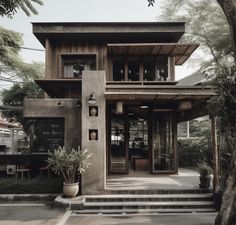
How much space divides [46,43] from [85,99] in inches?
206

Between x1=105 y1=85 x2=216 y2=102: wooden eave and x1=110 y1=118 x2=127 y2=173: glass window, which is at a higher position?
x1=105 y1=85 x2=216 y2=102: wooden eave

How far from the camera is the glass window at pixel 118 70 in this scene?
1388cm

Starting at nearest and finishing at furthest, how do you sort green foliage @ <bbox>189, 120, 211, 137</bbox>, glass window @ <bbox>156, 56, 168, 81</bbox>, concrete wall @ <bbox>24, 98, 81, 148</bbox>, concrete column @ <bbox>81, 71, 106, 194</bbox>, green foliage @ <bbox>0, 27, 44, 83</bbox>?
concrete column @ <bbox>81, 71, 106, 194</bbox> < concrete wall @ <bbox>24, 98, 81, 148</bbox> < glass window @ <bbox>156, 56, 168, 81</bbox> < green foliage @ <bbox>0, 27, 44, 83</bbox> < green foliage @ <bbox>189, 120, 211, 137</bbox>

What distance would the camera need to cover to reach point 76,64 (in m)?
14.2

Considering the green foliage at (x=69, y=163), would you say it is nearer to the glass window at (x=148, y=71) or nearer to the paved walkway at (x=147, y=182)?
the paved walkway at (x=147, y=182)

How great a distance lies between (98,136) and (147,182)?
9.44 feet

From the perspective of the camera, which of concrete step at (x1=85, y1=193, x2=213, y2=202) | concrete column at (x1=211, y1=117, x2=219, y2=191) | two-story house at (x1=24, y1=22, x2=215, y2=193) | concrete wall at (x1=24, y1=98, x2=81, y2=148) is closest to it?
concrete step at (x1=85, y1=193, x2=213, y2=202)

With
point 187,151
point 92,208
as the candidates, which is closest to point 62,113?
point 92,208

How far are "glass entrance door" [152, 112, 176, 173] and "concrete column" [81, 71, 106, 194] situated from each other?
13.5ft

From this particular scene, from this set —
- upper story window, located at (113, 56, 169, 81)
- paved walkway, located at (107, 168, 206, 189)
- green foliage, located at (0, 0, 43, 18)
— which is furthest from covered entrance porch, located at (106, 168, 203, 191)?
green foliage, located at (0, 0, 43, 18)

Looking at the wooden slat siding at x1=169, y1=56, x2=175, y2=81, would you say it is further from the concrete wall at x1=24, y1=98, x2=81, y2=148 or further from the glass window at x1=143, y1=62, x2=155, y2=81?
the concrete wall at x1=24, y1=98, x2=81, y2=148

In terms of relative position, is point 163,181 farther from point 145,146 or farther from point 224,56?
point 224,56

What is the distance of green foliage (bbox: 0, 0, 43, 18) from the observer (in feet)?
37.0

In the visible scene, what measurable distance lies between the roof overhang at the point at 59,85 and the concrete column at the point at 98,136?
A: 300 cm
